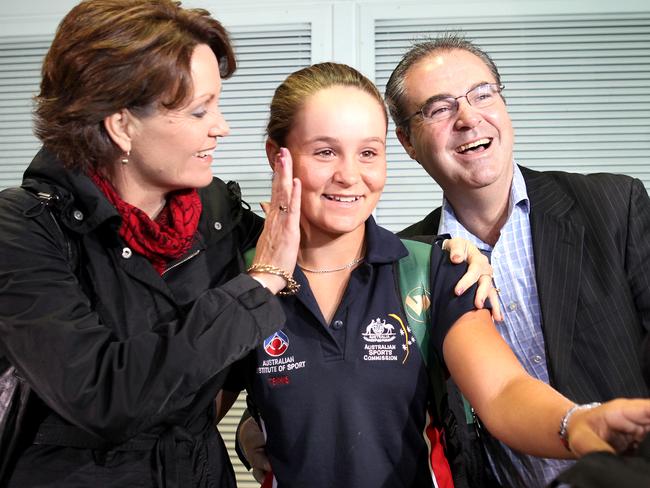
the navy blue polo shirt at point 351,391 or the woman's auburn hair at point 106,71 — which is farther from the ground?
the woman's auburn hair at point 106,71

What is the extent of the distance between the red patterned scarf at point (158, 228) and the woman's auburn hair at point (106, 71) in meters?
0.11

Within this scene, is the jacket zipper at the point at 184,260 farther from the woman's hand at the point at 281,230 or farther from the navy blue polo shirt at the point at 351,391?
the navy blue polo shirt at the point at 351,391

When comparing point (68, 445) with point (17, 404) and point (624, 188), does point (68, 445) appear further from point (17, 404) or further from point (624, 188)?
point (624, 188)

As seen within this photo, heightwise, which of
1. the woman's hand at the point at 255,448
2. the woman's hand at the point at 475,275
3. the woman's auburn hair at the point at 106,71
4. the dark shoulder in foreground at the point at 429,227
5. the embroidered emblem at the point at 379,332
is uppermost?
the woman's auburn hair at the point at 106,71

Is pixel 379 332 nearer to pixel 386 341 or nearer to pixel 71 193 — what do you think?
pixel 386 341

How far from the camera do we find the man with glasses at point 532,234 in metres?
1.95

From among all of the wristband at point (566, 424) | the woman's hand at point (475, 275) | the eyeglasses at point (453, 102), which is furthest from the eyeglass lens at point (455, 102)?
the wristband at point (566, 424)

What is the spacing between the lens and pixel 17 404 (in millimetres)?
1575

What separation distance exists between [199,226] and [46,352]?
52 cm

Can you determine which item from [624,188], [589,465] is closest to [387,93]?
[624,188]

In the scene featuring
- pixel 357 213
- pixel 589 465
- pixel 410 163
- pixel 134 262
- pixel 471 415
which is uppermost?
pixel 410 163

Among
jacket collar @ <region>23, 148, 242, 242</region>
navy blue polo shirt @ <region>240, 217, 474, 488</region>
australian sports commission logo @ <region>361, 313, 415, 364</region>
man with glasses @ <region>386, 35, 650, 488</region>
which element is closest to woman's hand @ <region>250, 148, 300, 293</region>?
navy blue polo shirt @ <region>240, 217, 474, 488</region>

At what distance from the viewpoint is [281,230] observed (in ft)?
5.57

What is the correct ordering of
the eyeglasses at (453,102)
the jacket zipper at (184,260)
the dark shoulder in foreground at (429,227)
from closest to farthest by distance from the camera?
the jacket zipper at (184,260) → the eyeglasses at (453,102) → the dark shoulder in foreground at (429,227)
